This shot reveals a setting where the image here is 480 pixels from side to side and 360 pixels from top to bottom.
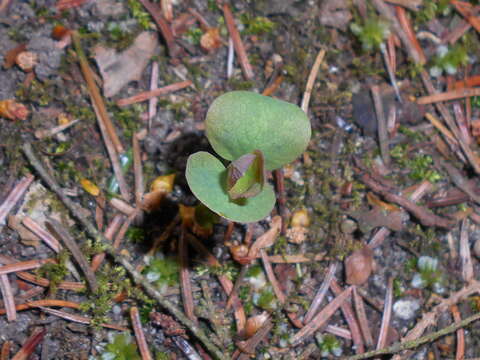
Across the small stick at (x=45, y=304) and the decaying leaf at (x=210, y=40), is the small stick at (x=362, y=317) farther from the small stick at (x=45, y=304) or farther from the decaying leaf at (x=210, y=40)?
the decaying leaf at (x=210, y=40)

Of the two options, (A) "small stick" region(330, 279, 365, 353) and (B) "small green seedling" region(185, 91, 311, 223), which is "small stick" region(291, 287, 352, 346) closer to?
(A) "small stick" region(330, 279, 365, 353)

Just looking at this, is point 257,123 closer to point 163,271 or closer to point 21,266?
point 163,271

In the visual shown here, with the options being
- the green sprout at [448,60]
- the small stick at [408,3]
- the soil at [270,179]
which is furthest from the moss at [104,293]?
the small stick at [408,3]

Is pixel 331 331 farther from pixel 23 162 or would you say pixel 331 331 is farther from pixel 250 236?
pixel 23 162

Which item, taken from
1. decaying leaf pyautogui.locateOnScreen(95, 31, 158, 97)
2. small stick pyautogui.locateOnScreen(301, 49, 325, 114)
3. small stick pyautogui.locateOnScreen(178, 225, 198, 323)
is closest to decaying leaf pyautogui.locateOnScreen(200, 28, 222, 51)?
decaying leaf pyautogui.locateOnScreen(95, 31, 158, 97)

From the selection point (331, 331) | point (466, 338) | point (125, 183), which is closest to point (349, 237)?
point (331, 331)
